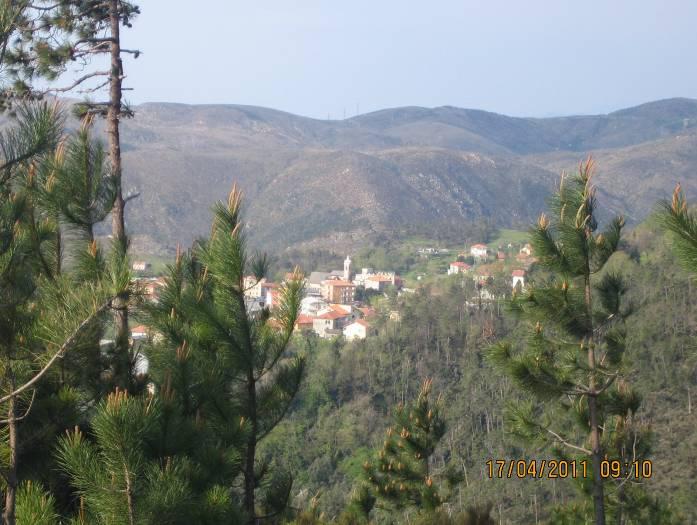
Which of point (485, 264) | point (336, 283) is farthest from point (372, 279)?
point (485, 264)

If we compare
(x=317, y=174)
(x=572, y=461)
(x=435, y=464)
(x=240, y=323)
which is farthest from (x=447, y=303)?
(x=317, y=174)

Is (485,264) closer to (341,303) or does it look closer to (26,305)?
(341,303)

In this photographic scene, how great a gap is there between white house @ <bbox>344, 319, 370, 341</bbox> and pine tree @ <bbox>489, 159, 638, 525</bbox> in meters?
30.3

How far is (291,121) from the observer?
165500 millimetres

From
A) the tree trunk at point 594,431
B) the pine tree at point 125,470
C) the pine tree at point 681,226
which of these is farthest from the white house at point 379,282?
the pine tree at point 125,470

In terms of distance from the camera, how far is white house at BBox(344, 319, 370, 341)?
35.8 meters

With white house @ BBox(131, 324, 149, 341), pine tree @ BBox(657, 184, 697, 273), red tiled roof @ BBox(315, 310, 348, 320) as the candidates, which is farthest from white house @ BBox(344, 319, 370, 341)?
pine tree @ BBox(657, 184, 697, 273)

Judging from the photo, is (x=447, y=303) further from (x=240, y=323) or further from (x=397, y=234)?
(x=397, y=234)

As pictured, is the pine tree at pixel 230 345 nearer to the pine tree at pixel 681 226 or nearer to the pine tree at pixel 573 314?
the pine tree at pixel 573 314

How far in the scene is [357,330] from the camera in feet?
120

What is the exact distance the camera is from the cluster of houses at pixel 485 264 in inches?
1289

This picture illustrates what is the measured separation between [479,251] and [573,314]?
165 ft

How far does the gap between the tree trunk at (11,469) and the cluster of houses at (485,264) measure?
27751 millimetres

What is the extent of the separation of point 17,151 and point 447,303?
97.3ft
